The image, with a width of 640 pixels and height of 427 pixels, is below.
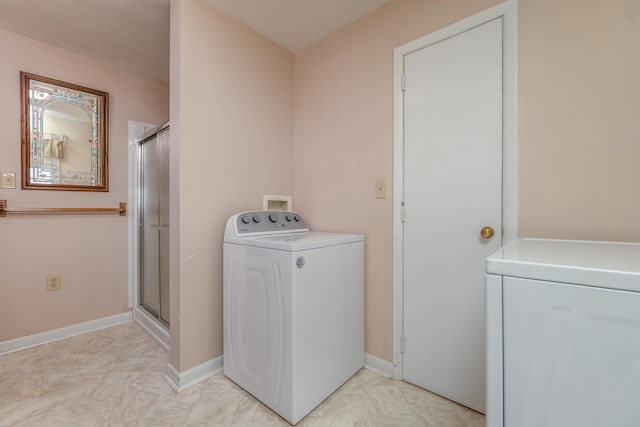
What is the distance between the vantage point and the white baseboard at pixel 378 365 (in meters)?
1.62

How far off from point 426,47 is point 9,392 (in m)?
2.83

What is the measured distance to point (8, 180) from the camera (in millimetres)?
1907

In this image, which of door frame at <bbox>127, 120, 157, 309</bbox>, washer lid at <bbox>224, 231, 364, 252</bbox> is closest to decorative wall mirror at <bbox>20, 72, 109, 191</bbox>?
door frame at <bbox>127, 120, 157, 309</bbox>

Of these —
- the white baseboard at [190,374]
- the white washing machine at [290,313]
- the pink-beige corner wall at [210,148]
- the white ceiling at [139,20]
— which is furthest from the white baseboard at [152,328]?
the white ceiling at [139,20]

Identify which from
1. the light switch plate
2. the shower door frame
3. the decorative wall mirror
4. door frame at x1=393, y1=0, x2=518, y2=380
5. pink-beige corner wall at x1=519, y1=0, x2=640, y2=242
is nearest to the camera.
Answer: pink-beige corner wall at x1=519, y1=0, x2=640, y2=242

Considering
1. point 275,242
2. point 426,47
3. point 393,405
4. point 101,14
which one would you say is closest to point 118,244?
point 101,14

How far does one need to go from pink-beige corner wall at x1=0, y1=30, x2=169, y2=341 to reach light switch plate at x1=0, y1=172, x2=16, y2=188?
0.02 meters

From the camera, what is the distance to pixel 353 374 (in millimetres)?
1618

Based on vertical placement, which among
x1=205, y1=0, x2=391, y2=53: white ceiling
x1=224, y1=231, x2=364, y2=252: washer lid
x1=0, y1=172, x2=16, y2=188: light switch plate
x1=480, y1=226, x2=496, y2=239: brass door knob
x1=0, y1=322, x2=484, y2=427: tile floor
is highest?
x1=205, y1=0, x2=391, y2=53: white ceiling

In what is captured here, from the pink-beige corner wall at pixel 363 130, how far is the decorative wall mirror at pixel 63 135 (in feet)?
5.55

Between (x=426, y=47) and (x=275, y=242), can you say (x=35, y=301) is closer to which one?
(x=275, y=242)

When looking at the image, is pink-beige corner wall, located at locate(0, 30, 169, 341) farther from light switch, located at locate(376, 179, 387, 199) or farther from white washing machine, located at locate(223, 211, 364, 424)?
light switch, located at locate(376, 179, 387, 199)

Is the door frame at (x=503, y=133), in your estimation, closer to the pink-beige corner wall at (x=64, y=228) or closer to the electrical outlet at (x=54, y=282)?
the pink-beige corner wall at (x=64, y=228)

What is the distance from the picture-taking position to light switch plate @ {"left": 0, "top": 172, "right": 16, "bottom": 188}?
1886mm
